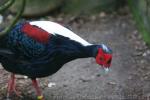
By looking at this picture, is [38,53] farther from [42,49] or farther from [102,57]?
[102,57]

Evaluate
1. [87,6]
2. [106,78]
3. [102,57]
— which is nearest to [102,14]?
[87,6]

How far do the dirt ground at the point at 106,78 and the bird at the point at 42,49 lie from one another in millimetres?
621

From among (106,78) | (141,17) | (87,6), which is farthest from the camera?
(87,6)

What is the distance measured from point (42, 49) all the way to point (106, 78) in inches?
64.3

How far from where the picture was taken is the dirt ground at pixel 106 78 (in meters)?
5.92

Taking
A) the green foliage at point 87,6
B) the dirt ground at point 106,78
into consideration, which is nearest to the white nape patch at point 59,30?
Result: the dirt ground at point 106,78

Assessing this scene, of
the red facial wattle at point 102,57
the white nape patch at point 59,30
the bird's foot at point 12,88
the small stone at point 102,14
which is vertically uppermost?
the small stone at point 102,14

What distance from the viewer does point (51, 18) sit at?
964cm

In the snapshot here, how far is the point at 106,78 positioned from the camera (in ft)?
21.4

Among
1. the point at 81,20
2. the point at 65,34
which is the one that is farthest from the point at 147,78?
the point at 81,20

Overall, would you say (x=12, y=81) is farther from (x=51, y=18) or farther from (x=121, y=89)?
(x=51, y=18)

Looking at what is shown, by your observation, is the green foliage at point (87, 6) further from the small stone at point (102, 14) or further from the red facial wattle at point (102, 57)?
the red facial wattle at point (102, 57)

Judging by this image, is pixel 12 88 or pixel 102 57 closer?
pixel 102 57

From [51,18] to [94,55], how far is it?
4810 mm
